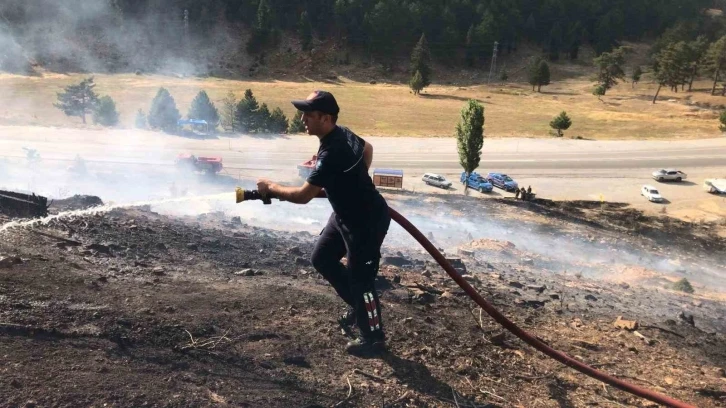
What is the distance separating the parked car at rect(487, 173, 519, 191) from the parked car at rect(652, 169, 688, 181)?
10423 millimetres

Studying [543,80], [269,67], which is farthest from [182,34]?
[543,80]

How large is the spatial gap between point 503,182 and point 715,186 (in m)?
13.3

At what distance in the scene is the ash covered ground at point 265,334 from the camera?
Result: 3.86 metres

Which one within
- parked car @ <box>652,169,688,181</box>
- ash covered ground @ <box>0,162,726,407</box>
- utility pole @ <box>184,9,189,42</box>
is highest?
utility pole @ <box>184,9,189,42</box>

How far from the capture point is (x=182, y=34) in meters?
82.6

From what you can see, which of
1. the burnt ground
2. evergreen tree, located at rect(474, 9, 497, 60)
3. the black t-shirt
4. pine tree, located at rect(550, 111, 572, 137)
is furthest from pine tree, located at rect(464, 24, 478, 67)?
the black t-shirt

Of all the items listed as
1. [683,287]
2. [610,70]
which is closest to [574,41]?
[610,70]

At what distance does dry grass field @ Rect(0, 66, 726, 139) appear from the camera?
4847cm

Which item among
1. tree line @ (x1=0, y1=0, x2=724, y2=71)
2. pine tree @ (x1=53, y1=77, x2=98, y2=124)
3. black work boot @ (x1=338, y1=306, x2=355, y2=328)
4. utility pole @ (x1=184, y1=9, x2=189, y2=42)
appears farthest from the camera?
tree line @ (x1=0, y1=0, x2=724, y2=71)

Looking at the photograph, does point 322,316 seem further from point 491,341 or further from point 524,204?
point 524,204

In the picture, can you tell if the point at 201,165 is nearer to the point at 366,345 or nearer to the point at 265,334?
the point at 265,334

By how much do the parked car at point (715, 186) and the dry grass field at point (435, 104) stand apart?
1397cm

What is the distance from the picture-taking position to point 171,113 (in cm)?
4403

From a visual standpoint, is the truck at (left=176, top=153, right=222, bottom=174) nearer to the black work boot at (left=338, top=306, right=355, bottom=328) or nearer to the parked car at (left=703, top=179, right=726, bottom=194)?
the black work boot at (left=338, top=306, right=355, bottom=328)
